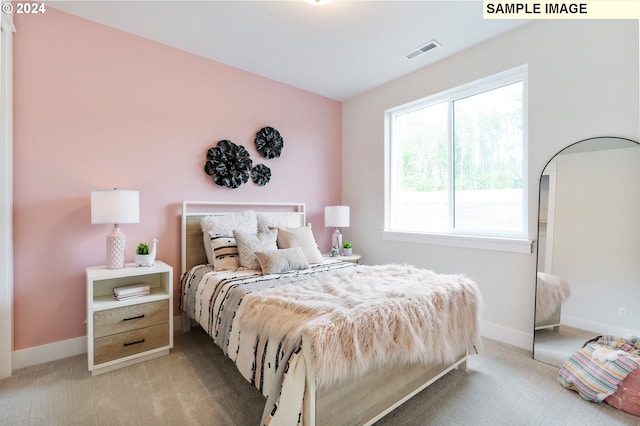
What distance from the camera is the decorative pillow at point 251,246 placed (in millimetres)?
2576

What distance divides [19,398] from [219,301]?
4.30 feet

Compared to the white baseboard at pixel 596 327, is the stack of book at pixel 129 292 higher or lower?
higher

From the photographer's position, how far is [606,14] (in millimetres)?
2133

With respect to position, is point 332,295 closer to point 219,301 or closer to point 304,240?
point 219,301

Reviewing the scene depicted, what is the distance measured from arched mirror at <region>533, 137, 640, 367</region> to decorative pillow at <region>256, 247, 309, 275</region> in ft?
6.62

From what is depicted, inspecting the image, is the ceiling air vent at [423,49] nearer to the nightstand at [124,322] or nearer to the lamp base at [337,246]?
the lamp base at [337,246]

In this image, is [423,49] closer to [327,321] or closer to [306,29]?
[306,29]

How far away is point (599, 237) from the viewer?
215 centimetres

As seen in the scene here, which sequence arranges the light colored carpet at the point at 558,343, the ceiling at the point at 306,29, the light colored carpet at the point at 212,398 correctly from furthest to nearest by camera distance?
1. the ceiling at the point at 306,29
2. the light colored carpet at the point at 558,343
3. the light colored carpet at the point at 212,398

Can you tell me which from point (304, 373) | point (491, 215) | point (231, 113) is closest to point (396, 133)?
point (491, 215)

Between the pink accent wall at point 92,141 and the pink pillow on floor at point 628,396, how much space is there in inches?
132

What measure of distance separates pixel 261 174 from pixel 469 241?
235 cm

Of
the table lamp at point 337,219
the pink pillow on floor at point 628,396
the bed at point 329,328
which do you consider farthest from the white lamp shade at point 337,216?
the pink pillow on floor at point 628,396

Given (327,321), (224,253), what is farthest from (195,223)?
(327,321)
